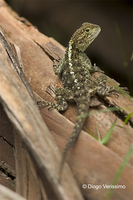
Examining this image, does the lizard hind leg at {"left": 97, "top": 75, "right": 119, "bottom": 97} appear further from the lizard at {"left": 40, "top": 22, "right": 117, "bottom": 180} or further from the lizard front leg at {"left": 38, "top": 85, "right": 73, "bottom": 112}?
the lizard front leg at {"left": 38, "top": 85, "right": 73, "bottom": 112}

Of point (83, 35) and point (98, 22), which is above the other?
point (98, 22)

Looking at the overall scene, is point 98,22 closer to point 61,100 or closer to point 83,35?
point 83,35

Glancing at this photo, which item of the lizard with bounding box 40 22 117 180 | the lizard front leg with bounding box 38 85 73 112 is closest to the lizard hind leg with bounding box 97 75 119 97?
the lizard with bounding box 40 22 117 180

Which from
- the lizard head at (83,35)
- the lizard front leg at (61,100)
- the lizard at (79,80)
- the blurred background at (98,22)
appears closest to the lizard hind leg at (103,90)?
the lizard at (79,80)

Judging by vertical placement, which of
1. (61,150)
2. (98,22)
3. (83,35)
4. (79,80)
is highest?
(98,22)

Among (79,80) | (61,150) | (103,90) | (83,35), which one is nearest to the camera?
(61,150)

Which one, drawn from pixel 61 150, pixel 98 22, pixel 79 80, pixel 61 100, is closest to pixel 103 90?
pixel 79 80
